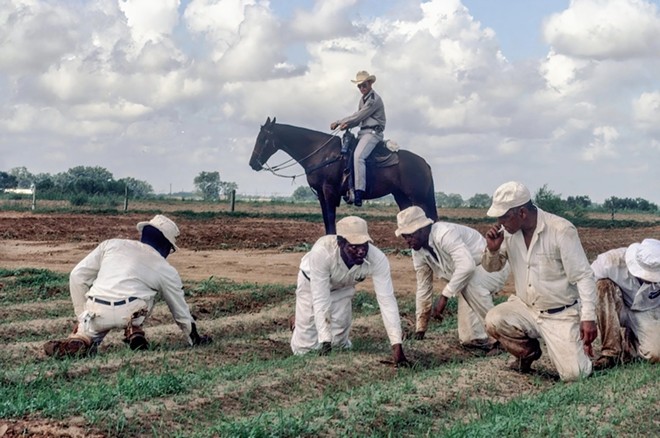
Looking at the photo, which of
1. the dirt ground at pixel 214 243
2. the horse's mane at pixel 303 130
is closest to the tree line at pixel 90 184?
the dirt ground at pixel 214 243

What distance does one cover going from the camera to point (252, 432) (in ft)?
16.7

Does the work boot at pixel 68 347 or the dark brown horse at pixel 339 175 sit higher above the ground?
the dark brown horse at pixel 339 175

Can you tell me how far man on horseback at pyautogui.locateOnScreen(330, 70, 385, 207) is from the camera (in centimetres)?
1280

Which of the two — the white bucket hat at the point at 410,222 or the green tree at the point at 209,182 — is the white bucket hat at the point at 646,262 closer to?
the white bucket hat at the point at 410,222

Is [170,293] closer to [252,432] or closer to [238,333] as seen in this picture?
[238,333]

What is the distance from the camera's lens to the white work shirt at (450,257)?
27.7 ft

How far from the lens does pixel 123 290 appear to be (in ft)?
26.2

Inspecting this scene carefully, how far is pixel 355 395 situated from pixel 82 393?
1.93 metres

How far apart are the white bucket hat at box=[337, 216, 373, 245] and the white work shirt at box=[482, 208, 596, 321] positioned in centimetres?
109

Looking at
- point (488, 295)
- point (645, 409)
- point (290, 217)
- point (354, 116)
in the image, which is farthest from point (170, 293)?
point (290, 217)

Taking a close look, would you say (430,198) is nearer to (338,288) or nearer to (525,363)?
(338,288)

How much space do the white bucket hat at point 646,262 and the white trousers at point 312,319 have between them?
8.59 feet

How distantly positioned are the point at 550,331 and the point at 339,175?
6.41m

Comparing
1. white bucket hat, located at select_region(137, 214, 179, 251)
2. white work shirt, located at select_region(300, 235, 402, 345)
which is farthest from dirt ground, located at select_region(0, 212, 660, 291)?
white work shirt, located at select_region(300, 235, 402, 345)
